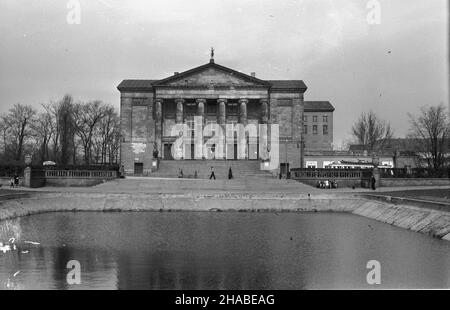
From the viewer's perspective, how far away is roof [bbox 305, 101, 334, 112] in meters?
139

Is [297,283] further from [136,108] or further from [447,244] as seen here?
[136,108]

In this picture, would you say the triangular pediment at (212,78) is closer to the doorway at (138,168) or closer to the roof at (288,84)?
the roof at (288,84)

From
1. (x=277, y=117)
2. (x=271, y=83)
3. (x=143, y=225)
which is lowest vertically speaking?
(x=143, y=225)

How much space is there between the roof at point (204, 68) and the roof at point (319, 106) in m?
44.6

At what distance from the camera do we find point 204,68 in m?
88.8

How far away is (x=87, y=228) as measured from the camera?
91.4 feet

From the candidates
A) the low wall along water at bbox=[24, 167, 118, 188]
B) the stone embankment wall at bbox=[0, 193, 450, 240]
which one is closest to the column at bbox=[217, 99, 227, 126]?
→ the low wall along water at bbox=[24, 167, 118, 188]

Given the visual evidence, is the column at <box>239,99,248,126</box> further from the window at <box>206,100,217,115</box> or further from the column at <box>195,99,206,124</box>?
the column at <box>195,99,206,124</box>

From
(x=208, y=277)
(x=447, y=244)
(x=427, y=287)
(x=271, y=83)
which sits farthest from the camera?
(x=271, y=83)

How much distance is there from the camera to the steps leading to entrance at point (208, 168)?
230ft

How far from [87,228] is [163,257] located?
1093cm

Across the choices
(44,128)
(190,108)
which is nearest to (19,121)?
(44,128)

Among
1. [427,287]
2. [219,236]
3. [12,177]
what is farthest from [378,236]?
[12,177]

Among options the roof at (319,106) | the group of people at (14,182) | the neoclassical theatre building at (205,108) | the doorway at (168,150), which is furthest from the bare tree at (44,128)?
the roof at (319,106)
